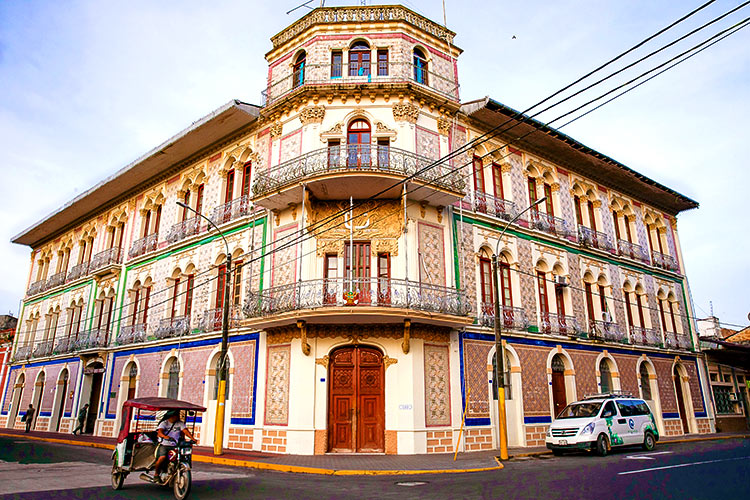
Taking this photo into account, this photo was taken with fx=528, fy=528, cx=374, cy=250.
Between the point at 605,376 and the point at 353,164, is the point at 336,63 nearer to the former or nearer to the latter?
the point at 353,164

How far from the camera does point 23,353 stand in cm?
3481

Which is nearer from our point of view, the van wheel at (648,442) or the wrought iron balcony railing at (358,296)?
the wrought iron balcony railing at (358,296)

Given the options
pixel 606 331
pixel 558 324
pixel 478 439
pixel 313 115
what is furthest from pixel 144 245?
pixel 606 331

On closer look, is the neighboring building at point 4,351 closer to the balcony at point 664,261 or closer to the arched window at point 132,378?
the arched window at point 132,378

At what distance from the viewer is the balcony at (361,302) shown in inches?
634

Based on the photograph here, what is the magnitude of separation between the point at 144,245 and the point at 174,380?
7.79 meters

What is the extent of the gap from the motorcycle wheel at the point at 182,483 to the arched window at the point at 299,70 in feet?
51.2

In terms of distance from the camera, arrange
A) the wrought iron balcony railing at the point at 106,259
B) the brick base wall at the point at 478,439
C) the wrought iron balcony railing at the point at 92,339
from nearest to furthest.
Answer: the brick base wall at the point at 478,439
the wrought iron balcony railing at the point at 92,339
the wrought iron balcony railing at the point at 106,259

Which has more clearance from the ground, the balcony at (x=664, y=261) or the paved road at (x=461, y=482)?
the balcony at (x=664, y=261)

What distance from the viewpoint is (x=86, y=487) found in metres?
10.7

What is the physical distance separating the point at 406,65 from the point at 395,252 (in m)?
7.35

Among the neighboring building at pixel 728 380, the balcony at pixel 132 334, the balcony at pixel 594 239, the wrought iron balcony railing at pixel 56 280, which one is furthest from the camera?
the wrought iron balcony railing at pixel 56 280

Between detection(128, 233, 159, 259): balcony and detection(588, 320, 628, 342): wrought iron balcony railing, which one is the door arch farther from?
detection(588, 320, 628, 342): wrought iron balcony railing

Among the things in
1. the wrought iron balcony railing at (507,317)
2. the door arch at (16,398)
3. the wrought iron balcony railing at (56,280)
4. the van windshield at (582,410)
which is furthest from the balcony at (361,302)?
the door arch at (16,398)
